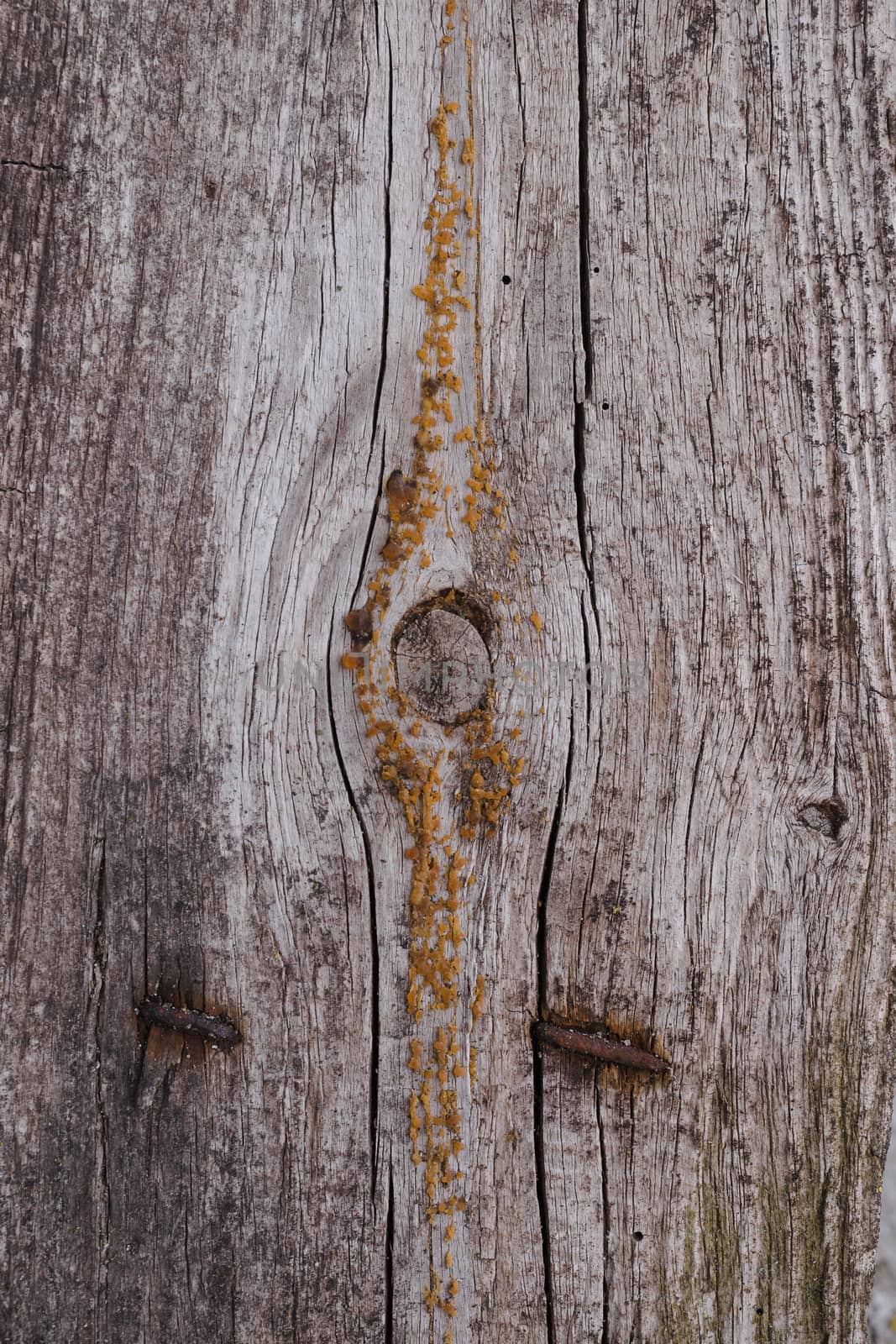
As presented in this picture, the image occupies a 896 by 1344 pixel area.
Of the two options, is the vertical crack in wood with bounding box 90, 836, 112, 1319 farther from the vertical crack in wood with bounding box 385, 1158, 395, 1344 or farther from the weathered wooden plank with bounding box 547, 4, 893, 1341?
the weathered wooden plank with bounding box 547, 4, 893, 1341

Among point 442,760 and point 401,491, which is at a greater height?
point 401,491

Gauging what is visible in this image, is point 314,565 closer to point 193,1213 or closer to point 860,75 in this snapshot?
point 193,1213

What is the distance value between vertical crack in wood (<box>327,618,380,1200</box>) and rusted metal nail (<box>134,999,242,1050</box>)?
0.26 metres

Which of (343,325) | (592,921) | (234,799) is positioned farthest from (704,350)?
(234,799)

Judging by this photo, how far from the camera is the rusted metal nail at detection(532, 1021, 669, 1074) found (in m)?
1.46

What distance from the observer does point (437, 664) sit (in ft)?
4.76

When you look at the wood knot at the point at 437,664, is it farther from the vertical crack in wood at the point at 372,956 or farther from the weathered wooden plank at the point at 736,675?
the weathered wooden plank at the point at 736,675

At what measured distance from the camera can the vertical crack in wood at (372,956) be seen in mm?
1459

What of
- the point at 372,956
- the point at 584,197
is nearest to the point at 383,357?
the point at 584,197

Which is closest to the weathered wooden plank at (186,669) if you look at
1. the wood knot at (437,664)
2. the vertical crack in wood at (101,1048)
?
the vertical crack in wood at (101,1048)

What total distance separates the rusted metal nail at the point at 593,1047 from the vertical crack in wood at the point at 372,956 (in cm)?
30

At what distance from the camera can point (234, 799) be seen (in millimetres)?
1456

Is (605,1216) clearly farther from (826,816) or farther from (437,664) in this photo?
(437,664)

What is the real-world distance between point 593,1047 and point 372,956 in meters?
0.45
